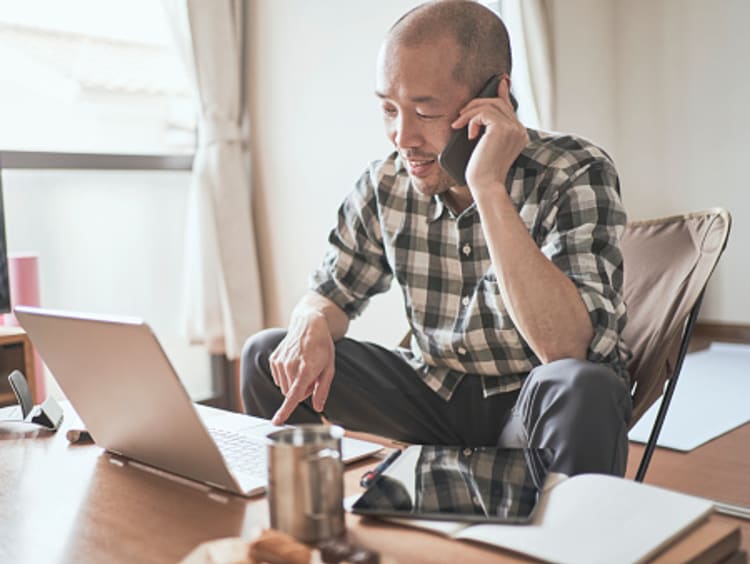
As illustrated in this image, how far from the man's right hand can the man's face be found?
35cm

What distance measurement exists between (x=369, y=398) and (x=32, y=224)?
1.71 meters

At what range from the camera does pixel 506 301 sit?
4.37 feet

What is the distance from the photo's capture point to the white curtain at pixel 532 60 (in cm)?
296

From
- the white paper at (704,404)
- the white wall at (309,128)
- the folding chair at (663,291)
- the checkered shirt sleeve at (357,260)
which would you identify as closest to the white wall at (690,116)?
the white paper at (704,404)

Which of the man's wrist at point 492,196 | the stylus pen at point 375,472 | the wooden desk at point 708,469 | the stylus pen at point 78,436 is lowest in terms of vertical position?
the wooden desk at point 708,469

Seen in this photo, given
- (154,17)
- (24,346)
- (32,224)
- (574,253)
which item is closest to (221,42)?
(154,17)

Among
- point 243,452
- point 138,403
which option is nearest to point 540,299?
point 243,452

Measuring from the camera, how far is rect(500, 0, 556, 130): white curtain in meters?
2.96

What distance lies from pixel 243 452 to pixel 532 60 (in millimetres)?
2287

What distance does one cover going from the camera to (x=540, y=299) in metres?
1.29

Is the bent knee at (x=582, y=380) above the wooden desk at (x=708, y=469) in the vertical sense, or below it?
above

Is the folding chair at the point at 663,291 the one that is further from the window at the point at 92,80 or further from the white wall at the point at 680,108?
the white wall at the point at 680,108

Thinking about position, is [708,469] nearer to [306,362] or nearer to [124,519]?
[306,362]

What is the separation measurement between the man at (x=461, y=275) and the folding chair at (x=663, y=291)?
0.07 metres
